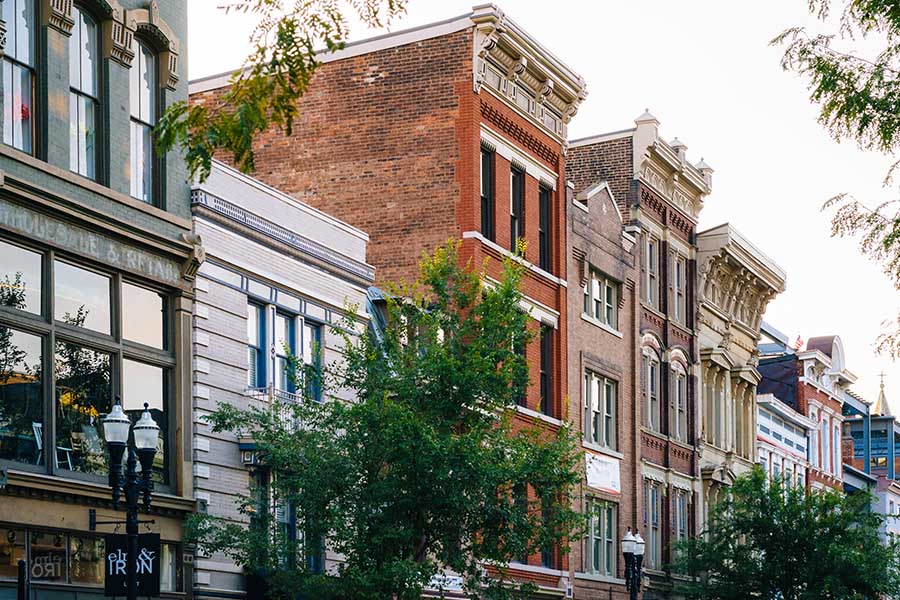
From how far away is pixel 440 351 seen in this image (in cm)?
2664

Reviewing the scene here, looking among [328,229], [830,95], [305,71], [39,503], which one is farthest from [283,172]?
[305,71]

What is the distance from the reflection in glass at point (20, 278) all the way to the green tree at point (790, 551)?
26.0 m

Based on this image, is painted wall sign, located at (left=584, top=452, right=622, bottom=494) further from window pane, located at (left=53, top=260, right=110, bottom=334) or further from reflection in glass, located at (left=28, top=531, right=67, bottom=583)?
reflection in glass, located at (left=28, top=531, right=67, bottom=583)

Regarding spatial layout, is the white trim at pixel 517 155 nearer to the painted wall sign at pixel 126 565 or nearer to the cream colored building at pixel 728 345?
the cream colored building at pixel 728 345

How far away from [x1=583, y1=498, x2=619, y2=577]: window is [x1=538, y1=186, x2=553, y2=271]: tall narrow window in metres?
6.18

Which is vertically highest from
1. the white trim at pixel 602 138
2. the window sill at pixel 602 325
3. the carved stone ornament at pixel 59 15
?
the white trim at pixel 602 138

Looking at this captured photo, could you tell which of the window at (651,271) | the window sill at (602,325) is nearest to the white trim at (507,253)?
the window sill at (602,325)

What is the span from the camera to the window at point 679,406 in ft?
167

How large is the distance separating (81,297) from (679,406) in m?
29.7

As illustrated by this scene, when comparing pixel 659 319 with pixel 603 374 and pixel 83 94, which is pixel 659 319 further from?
pixel 83 94

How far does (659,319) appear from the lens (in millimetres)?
49656

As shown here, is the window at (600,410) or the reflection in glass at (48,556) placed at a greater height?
the window at (600,410)

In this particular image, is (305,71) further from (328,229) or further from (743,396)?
(743,396)

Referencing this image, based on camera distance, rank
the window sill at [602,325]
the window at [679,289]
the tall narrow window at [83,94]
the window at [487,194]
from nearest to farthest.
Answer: the tall narrow window at [83,94] < the window at [487,194] < the window sill at [602,325] < the window at [679,289]
